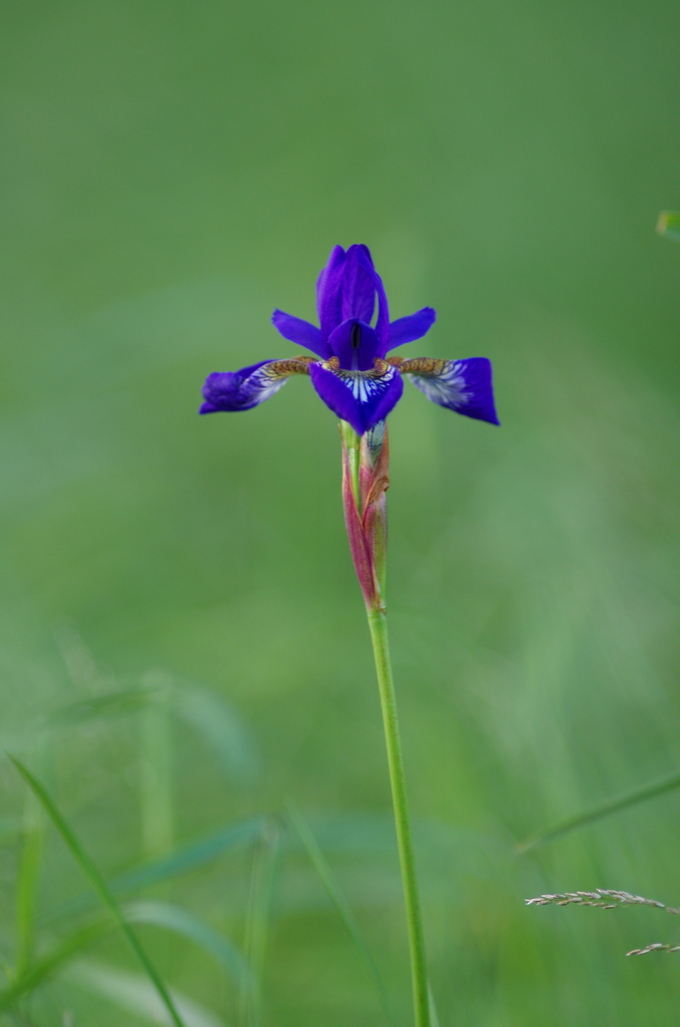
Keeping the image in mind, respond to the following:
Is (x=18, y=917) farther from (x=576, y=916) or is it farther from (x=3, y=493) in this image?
(x=3, y=493)

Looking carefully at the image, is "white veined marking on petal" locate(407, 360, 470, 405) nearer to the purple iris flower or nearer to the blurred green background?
the purple iris flower

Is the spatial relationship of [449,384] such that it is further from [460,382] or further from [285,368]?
[285,368]

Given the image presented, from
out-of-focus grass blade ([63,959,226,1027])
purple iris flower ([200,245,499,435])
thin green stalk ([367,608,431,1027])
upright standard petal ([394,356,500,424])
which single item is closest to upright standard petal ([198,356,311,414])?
purple iris flower ([200,245,499,435])

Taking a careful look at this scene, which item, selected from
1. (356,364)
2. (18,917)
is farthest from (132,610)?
(356,364)

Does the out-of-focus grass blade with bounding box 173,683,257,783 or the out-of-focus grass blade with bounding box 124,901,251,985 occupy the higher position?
the out-of-focus grass blade with bounding box 173,683,257,783

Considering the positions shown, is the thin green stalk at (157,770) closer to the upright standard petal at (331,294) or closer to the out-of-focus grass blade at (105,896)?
the out-of-focus grass blade at (105,896)

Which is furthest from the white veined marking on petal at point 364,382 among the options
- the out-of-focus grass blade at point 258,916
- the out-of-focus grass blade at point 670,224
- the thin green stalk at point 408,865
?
the out-of-focus grass blade at point 258,916
